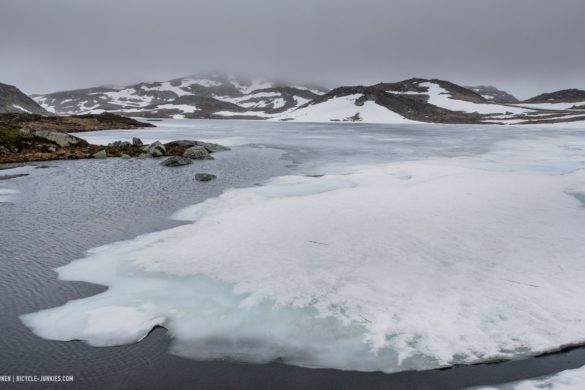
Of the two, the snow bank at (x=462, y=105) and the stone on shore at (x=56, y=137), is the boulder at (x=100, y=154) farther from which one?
the snow bank at (x=462, y=105)

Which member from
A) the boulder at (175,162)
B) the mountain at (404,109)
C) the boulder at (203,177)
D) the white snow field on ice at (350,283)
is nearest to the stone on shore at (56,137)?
the boulder at (175,162)

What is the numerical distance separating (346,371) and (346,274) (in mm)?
3545

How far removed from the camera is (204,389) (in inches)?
249

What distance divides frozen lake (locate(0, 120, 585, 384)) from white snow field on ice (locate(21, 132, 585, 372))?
0.12 feet

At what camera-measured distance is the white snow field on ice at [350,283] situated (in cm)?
752

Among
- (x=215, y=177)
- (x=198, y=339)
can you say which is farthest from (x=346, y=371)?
(x=215, y=177)

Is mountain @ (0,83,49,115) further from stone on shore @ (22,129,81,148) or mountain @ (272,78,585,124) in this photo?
stone on shore @ (22,129,81,148)

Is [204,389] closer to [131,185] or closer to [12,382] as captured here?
[12,382]

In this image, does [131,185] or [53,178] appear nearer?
[131,185]

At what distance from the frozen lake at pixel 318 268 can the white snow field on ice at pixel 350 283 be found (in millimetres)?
38

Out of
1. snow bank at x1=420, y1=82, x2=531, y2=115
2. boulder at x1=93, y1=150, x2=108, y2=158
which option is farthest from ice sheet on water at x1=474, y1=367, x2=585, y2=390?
snow bank at x1=420, y1=82, x2=531, y2=115

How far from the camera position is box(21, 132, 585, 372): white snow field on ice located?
7.52m

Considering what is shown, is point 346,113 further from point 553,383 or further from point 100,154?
point 553,383

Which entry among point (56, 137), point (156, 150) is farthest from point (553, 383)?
point (56, 137)
